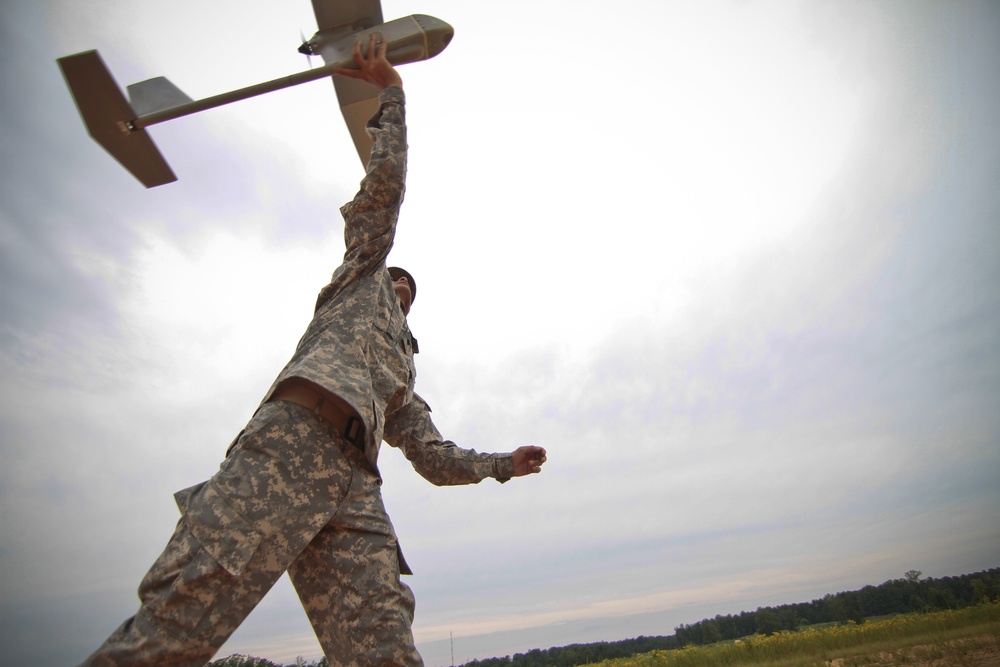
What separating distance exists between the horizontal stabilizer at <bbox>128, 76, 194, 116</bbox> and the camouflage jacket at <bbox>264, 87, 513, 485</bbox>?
1.68 m

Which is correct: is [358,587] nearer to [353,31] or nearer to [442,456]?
[442,456]

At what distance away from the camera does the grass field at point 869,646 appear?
5.13 metres

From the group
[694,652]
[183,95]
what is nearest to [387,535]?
[183,95]

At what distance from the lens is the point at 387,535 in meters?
2.30

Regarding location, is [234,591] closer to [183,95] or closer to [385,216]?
[385,216]

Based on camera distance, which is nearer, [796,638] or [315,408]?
[315,408]

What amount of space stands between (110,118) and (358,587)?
3.40 metres

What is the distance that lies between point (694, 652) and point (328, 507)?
662 cm

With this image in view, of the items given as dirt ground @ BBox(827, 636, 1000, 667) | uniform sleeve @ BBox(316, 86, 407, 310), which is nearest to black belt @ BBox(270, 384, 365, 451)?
uniform sleeve @ BBox(316, 86, 407, 310)

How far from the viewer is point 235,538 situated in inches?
75.0

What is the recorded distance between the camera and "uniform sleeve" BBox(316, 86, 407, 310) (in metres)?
2.66

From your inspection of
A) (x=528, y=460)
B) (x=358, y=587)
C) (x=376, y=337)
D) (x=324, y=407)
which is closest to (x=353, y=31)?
(x=376, y=337)

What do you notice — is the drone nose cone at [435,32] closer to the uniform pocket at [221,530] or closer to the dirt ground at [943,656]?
the uniform pocket at [221,530]

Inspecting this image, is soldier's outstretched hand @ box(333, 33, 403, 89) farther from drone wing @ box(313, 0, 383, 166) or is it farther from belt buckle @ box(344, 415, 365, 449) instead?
belt buckle @ box(344, 415, 365, 449)
